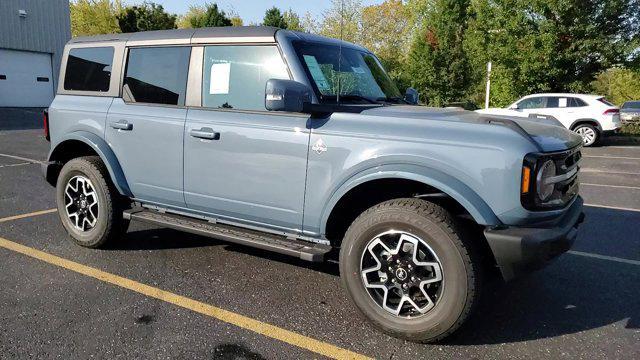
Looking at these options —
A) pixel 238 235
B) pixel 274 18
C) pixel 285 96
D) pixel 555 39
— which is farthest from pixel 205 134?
pixel 274 18

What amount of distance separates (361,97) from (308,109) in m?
0.70

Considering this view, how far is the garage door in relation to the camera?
2391 cm

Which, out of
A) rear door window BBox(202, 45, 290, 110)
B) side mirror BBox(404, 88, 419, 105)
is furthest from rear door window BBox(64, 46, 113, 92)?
side mirror BBox(404, 88, 419, 105)

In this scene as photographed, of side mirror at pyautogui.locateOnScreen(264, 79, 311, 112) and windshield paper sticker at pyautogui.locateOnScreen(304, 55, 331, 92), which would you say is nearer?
side mirror at pyautogui.locateOnScreen(264, 79, 311, 112)

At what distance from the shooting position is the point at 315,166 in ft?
10.7

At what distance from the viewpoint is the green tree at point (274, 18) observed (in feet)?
112

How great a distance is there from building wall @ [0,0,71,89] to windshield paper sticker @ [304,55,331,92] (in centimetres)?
2596

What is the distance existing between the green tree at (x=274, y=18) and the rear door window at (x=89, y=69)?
30.5 m

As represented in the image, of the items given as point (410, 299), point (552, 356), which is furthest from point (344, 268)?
point (552, 356)

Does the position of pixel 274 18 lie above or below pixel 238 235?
above

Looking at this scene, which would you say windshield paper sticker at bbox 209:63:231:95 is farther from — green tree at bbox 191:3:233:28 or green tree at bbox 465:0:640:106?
green tree at bbox 191:3:233:28

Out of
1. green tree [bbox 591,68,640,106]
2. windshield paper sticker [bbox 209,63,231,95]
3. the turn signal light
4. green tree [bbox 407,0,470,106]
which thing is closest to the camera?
the turn signal light

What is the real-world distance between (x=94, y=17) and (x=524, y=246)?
156 feet

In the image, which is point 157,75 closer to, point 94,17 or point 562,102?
point 562,102
